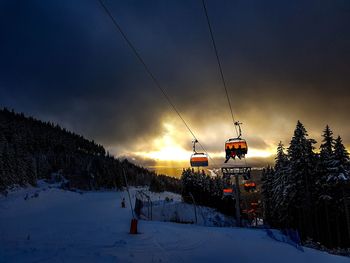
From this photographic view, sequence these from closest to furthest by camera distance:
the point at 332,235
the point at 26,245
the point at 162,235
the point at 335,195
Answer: the point at 26,245 < the point at 162,235 < the point at 335,195 < the point at 332,235

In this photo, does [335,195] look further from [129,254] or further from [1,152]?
[1,152]

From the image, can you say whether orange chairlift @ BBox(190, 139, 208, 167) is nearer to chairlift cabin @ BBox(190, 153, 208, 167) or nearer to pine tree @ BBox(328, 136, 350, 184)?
chairlift cabin @ BBox(190, 153, 208, 167)

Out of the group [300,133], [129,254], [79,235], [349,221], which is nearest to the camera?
[129,254]

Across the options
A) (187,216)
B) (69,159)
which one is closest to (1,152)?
(187,216)

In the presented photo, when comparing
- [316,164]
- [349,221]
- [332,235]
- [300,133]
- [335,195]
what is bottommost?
[332,235]

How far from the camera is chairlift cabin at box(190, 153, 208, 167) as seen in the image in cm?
2919

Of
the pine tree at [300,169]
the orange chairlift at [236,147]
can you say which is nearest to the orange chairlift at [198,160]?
the orange chairlift at [236,147]

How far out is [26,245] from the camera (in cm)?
967

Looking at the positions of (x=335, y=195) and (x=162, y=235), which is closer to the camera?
(x=162, y=235)

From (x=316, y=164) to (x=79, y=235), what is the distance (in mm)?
→ 30593

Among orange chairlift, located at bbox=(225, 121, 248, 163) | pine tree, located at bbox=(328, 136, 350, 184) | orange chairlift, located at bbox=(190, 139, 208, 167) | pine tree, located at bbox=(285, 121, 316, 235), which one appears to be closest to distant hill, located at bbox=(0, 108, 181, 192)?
orange chairlift, located at bbox=(190, 139, 208, 167)

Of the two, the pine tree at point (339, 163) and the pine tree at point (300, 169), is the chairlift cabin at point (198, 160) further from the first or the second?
the pine tree at point (339, 163)

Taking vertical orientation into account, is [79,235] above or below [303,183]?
below

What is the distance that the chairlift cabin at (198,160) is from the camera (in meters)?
29.2
